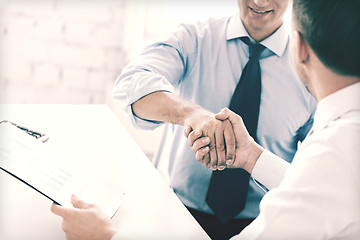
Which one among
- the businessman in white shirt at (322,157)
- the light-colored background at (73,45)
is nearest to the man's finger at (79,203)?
the businessman in white shirt at (322,157)

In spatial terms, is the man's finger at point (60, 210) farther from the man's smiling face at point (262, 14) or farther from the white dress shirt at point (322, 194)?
the man's smiling face at point (262, 14)

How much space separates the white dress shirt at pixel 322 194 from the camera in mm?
617

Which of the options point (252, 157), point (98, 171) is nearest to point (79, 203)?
point (98, 171)

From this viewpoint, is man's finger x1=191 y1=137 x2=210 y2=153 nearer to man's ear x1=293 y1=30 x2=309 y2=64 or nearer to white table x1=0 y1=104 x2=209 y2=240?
white table x1=0 y1=104 x2=209 y2=240

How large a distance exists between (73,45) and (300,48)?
160 centimetres

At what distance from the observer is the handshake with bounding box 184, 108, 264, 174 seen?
112 cm

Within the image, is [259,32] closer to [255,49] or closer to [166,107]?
[255,49]

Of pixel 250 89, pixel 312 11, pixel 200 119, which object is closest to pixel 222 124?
pixel 200 119

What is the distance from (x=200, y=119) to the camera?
1.14 m

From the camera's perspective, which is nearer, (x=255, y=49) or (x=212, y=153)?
(x=212, y=153)

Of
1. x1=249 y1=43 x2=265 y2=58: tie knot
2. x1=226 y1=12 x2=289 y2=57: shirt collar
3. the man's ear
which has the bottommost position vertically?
x1=249 y1=43 x2=265 y2=58: tie knot

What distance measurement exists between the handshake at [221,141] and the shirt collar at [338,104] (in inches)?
16.7

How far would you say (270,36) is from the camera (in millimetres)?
1347

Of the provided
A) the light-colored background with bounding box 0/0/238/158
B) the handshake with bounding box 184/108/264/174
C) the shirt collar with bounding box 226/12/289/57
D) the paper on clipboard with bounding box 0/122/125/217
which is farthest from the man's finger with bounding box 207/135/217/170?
the light-colored background with bounding box 0/0/238/158
